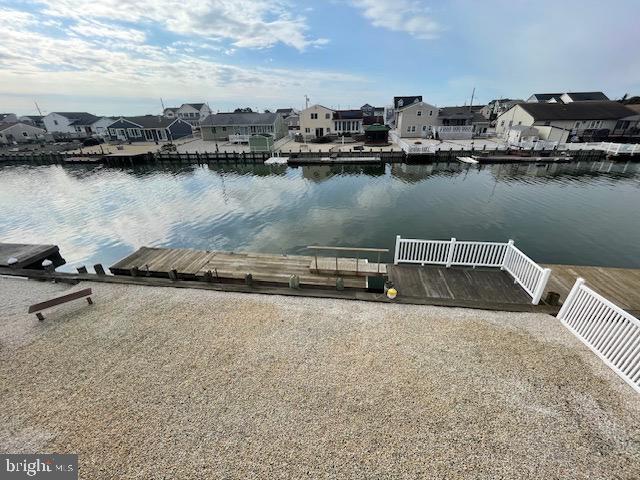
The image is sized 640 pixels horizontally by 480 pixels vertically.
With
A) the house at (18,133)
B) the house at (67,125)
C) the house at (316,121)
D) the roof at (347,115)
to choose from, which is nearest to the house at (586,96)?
the roof at (347,115)

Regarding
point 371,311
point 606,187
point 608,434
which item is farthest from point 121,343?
point 606,187

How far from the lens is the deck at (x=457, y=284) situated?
858 cm

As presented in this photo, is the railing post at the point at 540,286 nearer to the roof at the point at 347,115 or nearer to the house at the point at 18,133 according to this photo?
the roof at the point at 347,115

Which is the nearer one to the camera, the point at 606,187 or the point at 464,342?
the point at 464,342

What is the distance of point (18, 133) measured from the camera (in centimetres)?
6894

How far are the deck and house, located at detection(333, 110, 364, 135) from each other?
167ft

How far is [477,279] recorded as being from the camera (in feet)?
30.9

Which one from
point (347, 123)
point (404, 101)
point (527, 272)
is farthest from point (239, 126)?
point (527, 272)

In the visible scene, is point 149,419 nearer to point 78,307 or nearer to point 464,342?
point 78,307

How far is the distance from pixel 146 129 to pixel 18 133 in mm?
40733

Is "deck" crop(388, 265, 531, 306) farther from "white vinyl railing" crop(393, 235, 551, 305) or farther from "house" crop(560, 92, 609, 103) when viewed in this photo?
"house" crop(560, 92, 609, 103)

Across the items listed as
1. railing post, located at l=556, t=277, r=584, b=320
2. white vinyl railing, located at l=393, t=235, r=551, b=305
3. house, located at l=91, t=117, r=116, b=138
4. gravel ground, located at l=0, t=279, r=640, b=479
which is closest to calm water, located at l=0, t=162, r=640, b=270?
white vinyl railing, located at l=393, t=235, r=551, b=305

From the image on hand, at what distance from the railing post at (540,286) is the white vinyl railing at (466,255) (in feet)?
2.27

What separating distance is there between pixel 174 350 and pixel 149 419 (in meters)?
1.84
